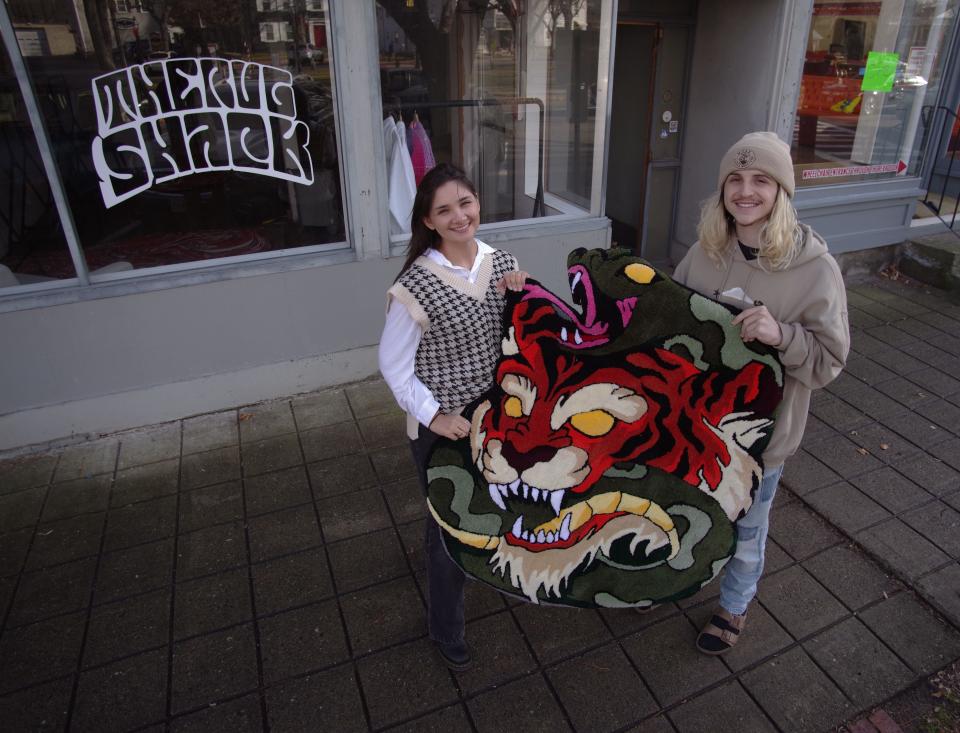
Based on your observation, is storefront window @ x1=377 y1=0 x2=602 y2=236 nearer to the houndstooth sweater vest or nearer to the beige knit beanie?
the houndstooth sweater vest

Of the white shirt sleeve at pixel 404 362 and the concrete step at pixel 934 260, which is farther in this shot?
the concrete step at pixel 934 260

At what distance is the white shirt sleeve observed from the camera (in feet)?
6.99

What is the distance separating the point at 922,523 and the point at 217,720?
3.34 meters

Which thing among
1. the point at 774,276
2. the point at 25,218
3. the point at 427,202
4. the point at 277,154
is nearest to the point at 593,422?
the point at 774,276

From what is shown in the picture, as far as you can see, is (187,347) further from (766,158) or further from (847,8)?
(847,8)

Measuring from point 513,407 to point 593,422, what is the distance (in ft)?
0.93

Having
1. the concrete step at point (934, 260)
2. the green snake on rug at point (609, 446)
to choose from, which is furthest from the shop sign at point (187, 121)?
the concrete step at point (934, 260)

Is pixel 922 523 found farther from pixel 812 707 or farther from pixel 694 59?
pixel 694 59

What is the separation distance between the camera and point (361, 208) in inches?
164

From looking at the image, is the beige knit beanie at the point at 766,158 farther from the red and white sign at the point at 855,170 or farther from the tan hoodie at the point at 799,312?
the red and white sign at the point at 855,170

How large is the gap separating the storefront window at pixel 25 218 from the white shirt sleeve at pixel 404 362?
2.72m

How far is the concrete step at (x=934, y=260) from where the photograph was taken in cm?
599

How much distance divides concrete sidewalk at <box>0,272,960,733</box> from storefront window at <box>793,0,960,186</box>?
3.09 metres

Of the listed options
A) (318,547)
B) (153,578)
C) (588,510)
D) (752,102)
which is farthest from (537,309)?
(752,102)
